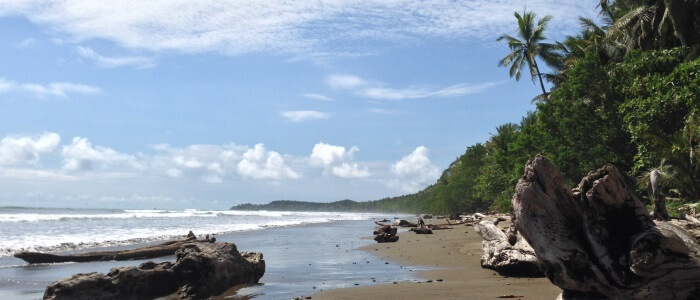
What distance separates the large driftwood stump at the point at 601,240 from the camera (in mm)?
5715

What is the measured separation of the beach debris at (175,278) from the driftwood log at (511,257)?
187 inches

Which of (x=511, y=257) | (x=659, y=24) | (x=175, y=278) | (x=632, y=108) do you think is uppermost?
(x=659, y=24)

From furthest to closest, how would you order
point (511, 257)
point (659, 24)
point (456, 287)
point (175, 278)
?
point (659, 24) < point (511, 257) < point (175, 278) < point (456, 287)

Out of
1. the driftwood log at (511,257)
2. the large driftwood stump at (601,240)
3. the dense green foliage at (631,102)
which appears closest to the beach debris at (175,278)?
the driftwood log at (511,257)

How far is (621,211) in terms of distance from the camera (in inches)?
240

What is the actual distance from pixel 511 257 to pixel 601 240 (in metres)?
4.11

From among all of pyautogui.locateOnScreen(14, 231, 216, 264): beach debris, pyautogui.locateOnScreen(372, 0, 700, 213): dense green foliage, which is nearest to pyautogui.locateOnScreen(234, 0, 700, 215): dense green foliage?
pyautogui.locateOnScreen(372, 0, 700, 213): dense green foliage

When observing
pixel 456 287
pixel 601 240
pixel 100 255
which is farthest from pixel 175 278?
pixel 601 240

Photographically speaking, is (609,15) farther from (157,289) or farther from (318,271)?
(157,289)

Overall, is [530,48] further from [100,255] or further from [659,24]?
[100,255]

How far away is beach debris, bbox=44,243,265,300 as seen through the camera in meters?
8.59

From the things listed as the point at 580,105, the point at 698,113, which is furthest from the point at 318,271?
the point at 580,105

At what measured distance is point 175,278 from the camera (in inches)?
386

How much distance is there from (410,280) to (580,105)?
19366mm
